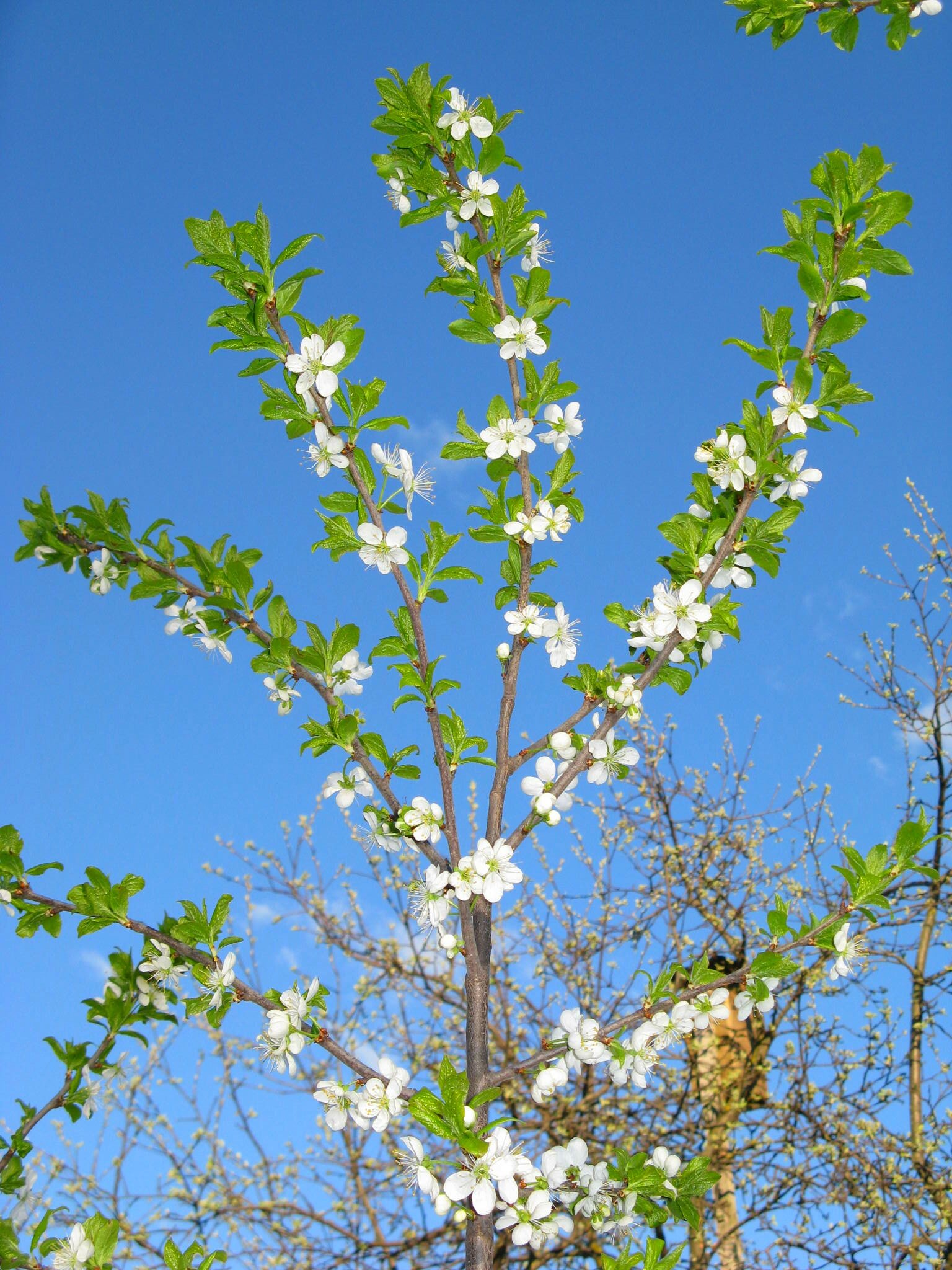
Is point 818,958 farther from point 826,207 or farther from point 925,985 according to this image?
point 826,207

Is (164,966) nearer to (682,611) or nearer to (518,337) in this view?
(682,611)

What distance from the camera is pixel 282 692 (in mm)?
2146

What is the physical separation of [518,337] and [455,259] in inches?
10.9

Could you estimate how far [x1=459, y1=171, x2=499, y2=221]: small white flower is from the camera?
6.86ft

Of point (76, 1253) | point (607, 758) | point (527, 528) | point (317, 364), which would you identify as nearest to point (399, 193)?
point (317, 364)

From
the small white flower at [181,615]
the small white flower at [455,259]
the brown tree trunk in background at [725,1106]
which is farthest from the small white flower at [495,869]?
the brown tree trunk in background at [725,1106]

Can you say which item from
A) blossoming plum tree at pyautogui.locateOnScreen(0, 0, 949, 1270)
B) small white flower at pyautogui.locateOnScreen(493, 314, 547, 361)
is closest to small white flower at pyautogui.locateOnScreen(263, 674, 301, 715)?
blossoming plum tree at pyautogui.locateOnScreen(0, 0, 949, 1270)

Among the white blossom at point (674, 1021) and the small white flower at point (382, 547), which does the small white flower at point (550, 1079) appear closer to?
the white blossom at point (674, 1021)

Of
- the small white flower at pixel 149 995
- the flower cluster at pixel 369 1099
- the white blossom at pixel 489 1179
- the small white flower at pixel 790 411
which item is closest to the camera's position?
the white blossom at pixel 489 1179

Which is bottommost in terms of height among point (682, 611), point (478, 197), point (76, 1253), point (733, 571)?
point (76, 1253)

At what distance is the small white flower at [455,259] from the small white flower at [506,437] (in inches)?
15.7

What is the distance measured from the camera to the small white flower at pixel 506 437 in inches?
82.2

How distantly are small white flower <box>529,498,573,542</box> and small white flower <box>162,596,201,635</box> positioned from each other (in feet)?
2.69

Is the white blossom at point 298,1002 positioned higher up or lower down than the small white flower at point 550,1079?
higher up
